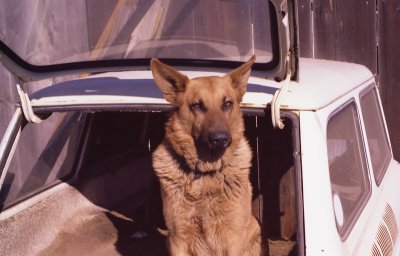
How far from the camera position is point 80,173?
4.07m

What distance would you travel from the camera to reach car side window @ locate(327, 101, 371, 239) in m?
2.41

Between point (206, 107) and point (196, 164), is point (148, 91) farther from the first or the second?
point (196, 164)

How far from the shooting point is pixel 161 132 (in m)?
4.47

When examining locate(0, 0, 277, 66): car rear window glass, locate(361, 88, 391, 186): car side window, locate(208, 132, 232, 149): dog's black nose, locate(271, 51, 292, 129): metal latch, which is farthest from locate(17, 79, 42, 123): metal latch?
locate(361, 88, 391, 186): car side window

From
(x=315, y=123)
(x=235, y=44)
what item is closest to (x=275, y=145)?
(x=235, y=44)

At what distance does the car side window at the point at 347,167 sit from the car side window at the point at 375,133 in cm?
28

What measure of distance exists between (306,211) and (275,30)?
0.76 m

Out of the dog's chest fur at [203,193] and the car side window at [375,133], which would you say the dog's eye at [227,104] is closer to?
the dog's chest fur at [203,193]

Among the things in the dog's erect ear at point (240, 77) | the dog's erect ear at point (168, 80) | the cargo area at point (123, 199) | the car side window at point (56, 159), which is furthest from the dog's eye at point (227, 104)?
the car side window at point (56, 159)

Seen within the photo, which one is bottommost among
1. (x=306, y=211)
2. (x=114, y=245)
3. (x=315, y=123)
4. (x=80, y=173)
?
(x=114, y=245)

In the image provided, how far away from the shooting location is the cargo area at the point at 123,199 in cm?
350

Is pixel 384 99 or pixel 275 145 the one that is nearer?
pixel 275 145

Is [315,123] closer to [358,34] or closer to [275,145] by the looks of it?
[275,145]

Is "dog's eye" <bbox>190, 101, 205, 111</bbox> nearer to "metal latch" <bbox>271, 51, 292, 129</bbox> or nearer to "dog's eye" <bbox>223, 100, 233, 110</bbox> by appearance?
"dog's eye" <bbox>223, 100, 233, 110</bbox>
